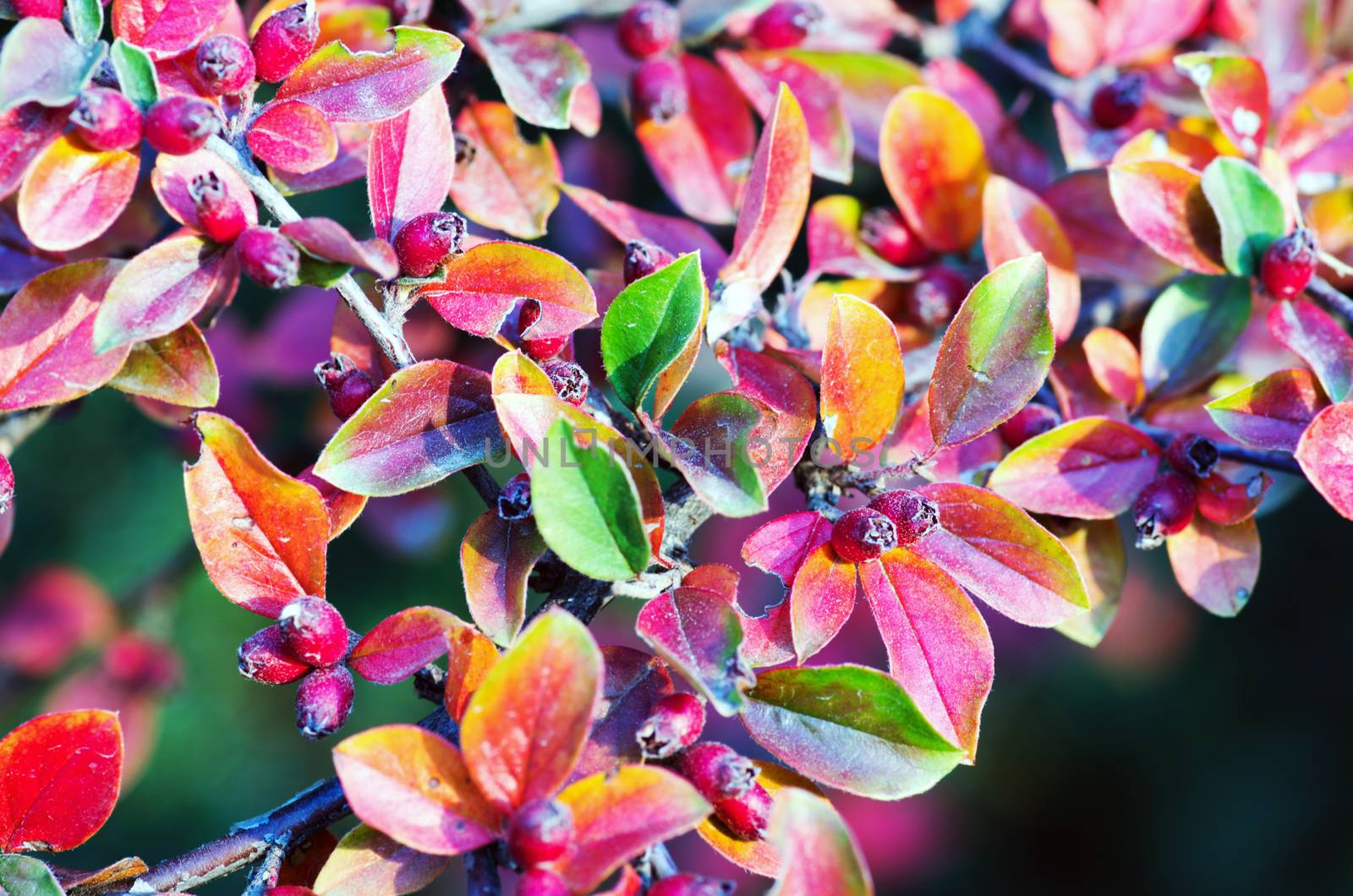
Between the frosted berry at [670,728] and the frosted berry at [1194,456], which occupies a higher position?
the frosted berry at [1194,456]

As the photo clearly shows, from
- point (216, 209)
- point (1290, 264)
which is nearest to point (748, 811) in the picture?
point (216, 209)

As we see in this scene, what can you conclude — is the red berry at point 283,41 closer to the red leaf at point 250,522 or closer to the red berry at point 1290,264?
the red leaf at point 250,522

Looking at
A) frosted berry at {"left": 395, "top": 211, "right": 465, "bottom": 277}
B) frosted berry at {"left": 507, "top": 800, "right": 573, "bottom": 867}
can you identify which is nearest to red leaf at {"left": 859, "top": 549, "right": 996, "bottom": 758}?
frosted berry at {"left": 507, "top": 800, "right": 573, "bottom": 867}

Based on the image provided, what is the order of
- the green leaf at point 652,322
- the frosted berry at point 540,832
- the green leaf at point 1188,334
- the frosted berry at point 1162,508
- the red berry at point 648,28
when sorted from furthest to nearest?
the red berry at point 648,28, the green leaf at point 1188,334, the frosted berry at point 1162,508, the green leaf at point 652,322, the frosted berry at point 540,832

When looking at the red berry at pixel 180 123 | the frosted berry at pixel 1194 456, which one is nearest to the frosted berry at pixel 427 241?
the red berry at pixel 180 123

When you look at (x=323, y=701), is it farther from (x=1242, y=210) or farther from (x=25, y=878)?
(x=1242, y=210)

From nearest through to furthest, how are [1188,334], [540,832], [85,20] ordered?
[540,832], [85,20], [1188,334]

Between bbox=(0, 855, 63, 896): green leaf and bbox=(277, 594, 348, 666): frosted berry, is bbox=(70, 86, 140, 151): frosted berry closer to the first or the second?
bbox=(277, 594, 348, 666): frosted berry
